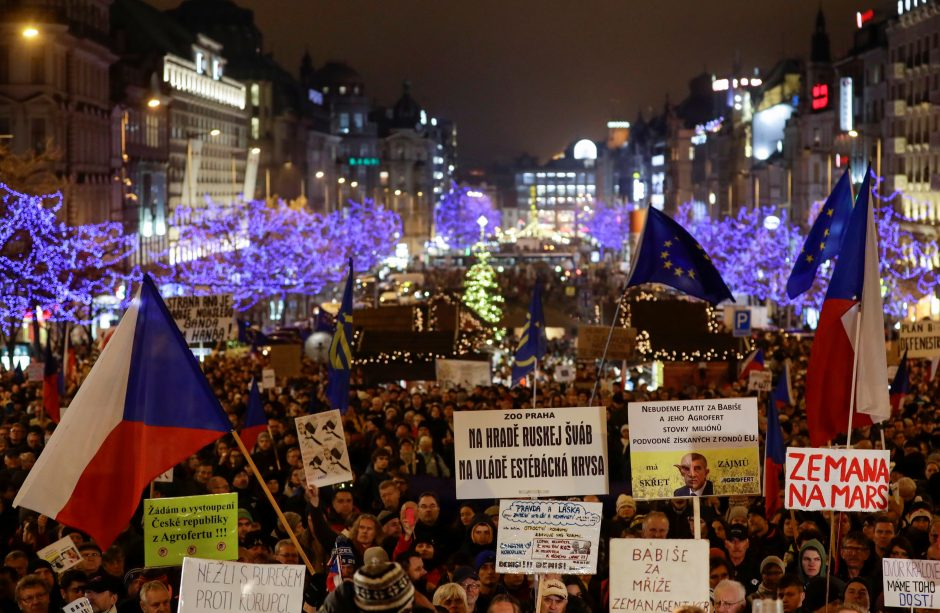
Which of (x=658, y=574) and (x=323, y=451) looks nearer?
(x=658, y=574)

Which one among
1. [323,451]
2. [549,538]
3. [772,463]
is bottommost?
[549,538]

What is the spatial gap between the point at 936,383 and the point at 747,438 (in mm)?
16672

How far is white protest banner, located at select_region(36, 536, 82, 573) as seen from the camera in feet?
34.7

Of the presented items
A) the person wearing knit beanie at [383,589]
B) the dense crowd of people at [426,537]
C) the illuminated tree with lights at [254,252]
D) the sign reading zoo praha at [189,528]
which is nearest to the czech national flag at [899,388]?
the dense crowd of people at [426,537]

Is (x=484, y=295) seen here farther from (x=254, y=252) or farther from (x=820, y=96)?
(x=820, y=96)

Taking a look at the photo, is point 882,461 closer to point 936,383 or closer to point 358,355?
point 936,383

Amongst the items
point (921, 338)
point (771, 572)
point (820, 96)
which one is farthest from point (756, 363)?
point (820, 96)

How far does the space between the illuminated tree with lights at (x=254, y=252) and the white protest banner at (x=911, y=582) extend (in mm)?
47762

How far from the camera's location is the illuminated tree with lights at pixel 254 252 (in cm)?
6344

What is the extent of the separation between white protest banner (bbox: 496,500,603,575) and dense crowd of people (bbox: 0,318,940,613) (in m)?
0.15

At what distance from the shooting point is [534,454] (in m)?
10.6

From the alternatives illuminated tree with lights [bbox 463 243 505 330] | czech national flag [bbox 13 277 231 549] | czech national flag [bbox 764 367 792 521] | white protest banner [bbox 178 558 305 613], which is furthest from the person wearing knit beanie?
illuminated tree with lights [bbox 463 243 505 330]

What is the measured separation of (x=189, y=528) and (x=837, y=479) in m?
3.78

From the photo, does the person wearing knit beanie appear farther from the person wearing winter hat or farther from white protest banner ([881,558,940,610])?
the person wearing winter hat
